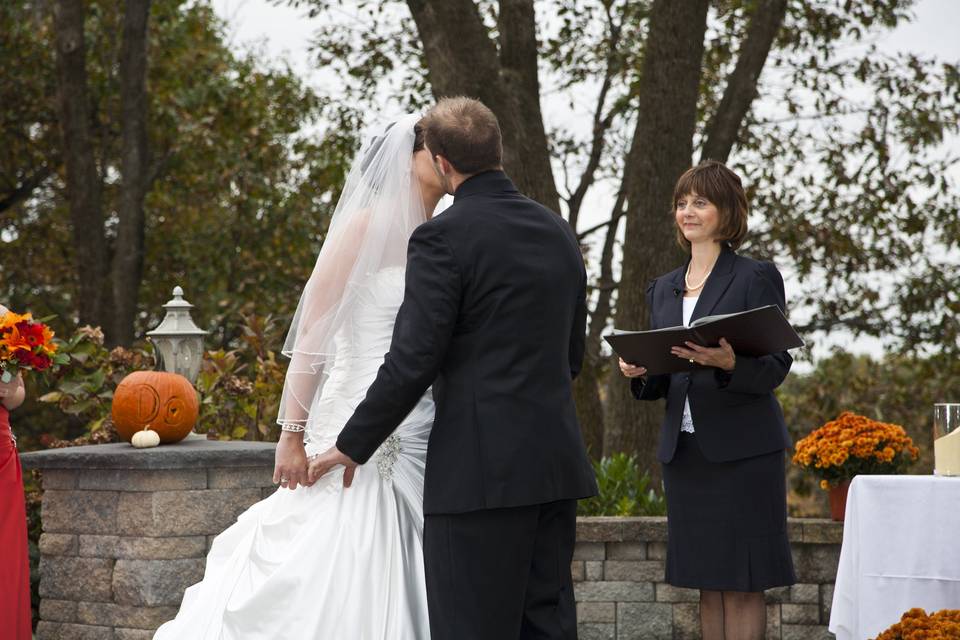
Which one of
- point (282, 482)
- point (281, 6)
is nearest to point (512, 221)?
point (282, 482)

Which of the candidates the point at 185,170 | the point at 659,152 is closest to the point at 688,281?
the point at 659,152

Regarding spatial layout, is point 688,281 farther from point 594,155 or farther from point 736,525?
point 594,155

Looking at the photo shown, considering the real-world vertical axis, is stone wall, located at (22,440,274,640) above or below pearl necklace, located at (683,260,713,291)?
below

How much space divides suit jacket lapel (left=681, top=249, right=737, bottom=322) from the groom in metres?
0.91

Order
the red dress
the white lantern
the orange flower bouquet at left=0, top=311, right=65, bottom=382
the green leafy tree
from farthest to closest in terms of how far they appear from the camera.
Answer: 1. the green leafy tree
2. the white lantern
3. the red dress
4. the orange flower bouquet at left=0, top=311, right=65, bottom=382

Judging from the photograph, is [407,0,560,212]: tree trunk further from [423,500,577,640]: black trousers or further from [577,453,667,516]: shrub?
[423,500,577,640]: black trousers

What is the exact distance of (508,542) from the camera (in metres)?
2.67

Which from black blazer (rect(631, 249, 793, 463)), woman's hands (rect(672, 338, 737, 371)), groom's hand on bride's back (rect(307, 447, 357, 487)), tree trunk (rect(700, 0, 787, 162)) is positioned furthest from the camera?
tree trunk (rect(700, 0, 787, 162))

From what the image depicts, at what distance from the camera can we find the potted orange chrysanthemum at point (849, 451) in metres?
4.60

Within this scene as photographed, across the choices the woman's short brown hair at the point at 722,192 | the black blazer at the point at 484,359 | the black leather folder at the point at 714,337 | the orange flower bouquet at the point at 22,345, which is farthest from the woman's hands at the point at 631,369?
the orange flower bouquet at the point at 22,345

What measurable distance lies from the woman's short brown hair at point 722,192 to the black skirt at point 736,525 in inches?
27.4

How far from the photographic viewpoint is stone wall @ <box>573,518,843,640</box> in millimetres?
4793

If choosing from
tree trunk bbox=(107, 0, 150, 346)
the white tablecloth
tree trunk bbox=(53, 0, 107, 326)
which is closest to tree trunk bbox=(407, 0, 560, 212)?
the white tablecloth

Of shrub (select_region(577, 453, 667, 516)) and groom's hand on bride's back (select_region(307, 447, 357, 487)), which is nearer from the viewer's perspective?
groom's hand on bride's back (select_region(307, 447, 357, 487))
